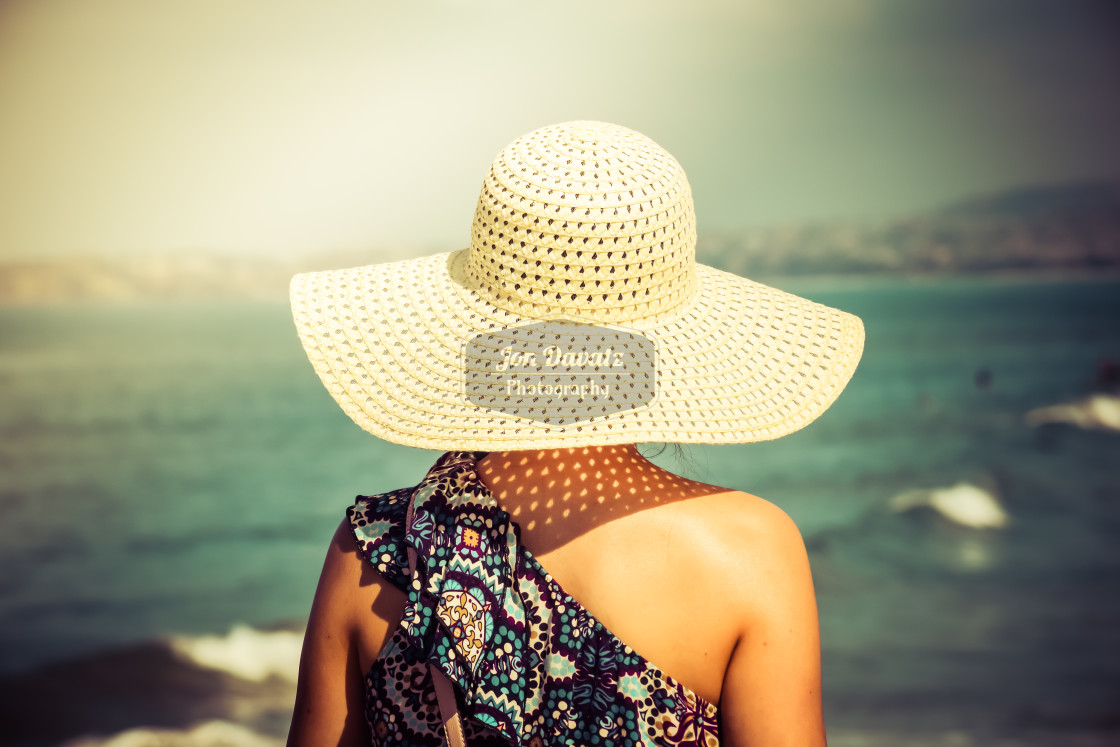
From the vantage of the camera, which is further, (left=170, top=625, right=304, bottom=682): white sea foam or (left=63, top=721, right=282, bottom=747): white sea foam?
(left=170, top=625, right=304, bottom=682): white sea foam

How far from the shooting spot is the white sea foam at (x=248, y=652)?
6781 millimetres

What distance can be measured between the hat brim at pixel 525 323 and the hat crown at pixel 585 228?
0.05 metres

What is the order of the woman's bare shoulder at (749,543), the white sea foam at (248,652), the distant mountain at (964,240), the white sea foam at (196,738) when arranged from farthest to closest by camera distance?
the distant mountain at (964,240) < the white sea foam at (248,652) < the white sea foam at (196,738) < the woman's bare shoulder at (749,543)

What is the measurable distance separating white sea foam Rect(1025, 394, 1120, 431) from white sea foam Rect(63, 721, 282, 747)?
53.0 feet

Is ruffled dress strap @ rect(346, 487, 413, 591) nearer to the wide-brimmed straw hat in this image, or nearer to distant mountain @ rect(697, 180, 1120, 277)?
the wide-brimmed straw hat

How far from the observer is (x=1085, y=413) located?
17750 millimetres

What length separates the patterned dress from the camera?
0.96 m

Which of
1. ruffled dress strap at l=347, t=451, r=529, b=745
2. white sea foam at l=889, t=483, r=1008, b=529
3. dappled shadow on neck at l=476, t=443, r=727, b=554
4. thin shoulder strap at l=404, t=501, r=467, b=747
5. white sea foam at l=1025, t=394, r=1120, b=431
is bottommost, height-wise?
white sea foam at l=1025, t=394, r=1120, b=431

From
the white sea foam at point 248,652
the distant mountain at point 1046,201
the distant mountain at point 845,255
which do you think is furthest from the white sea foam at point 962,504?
the distant mountain at point 1046,201

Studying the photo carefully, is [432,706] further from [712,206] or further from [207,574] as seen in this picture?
[712,206]

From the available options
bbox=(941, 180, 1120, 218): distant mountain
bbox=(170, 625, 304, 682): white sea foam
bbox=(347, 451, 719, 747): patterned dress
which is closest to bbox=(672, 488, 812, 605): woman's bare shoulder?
bbox=(347, 451, 719, 747): patterned dress

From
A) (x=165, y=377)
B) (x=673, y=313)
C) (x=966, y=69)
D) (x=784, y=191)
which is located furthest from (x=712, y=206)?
(x=673, y=313)

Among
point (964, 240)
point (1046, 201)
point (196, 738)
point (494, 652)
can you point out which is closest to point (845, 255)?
point (964, 240)

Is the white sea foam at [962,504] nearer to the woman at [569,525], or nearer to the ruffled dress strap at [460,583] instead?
the woman at [569,525]
